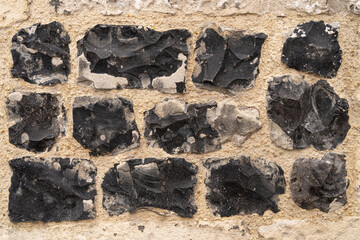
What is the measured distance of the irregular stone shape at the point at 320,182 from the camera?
1.15 meters

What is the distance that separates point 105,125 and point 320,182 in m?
0.59

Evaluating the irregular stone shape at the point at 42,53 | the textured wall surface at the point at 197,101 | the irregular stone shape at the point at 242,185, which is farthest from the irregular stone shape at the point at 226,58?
the irregular stone shape at the point at 42,53

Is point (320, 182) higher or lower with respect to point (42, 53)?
lower

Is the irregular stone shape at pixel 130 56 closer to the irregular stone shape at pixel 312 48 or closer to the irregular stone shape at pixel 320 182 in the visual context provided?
the irregular stone shape at pixel 312 48

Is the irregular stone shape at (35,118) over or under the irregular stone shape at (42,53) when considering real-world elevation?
under

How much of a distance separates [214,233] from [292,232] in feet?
0.69

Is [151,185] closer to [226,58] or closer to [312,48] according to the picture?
[226,58]

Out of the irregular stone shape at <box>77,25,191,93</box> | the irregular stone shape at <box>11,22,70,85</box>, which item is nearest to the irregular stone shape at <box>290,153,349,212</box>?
the irregular stone shape at <box>77,25,191,93</box>

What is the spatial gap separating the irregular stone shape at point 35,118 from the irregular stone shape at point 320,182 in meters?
0.65

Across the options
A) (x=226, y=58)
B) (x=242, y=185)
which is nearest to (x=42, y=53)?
(x=226, y=58)

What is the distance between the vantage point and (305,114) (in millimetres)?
1137

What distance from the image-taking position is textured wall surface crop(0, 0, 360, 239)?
112 cm

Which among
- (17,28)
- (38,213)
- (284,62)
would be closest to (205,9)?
(284,62)

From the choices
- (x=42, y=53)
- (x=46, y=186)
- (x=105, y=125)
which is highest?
(x=42, y=53)
